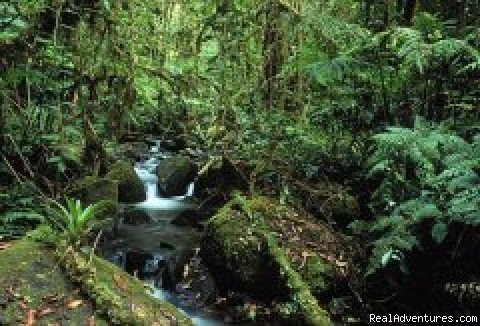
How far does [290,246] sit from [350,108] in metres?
2.17

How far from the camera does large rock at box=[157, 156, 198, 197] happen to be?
9.59m

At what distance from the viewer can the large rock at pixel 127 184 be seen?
8930 mm

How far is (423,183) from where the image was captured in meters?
5.38

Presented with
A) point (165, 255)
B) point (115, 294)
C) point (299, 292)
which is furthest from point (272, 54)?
point (115, 294)

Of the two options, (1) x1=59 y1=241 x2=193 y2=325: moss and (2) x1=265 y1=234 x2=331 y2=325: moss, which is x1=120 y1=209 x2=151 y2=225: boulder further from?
(1) x1=59 y1=241 x2=193 y2=325: moss

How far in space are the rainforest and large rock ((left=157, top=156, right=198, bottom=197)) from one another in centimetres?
4

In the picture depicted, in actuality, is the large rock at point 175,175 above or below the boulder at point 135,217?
above

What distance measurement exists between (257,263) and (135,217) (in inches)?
114

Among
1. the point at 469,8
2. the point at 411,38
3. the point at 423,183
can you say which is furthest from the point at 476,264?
the point at 469,8

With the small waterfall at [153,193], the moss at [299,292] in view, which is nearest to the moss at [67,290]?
the moss at [299,292]

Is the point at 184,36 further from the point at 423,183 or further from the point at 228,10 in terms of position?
the point at 423,183

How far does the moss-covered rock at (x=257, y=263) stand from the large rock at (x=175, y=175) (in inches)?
123

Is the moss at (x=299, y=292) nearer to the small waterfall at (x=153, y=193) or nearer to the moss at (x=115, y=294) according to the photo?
the moss at (x=115, y=294)

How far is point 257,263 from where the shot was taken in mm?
5961
